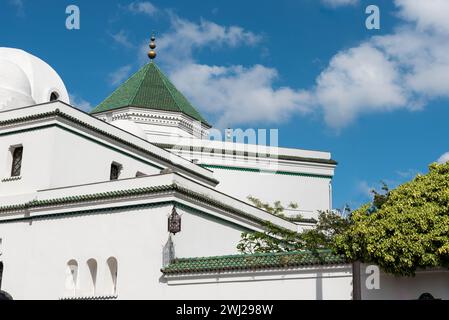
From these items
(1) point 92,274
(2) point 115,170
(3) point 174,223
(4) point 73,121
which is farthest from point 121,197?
(2) point 115,170

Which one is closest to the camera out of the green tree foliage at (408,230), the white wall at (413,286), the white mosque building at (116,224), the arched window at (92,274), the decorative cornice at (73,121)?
the green tree foliage at (408,230)

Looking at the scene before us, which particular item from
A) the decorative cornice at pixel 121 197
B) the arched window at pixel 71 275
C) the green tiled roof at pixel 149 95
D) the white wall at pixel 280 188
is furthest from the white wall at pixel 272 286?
the green tiled roof at pixel 149 95

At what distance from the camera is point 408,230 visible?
13.2 m

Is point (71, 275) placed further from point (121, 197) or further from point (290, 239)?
point (290, 239)

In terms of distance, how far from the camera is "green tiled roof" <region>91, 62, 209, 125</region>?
3228 cm

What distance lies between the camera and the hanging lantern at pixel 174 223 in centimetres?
1777

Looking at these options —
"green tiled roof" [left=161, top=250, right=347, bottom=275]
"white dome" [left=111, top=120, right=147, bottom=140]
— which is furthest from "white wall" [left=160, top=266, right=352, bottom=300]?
"white dome" [left=111, top=120, right=147, bottom=140]

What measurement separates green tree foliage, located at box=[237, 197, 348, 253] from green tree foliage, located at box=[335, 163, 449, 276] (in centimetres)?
168

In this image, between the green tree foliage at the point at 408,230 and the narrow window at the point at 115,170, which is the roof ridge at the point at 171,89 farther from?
the green tree foliage at the point at 408,230

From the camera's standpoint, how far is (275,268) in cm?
1594

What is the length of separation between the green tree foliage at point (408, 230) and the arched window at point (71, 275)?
8455 mm

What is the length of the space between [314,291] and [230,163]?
53.6ft

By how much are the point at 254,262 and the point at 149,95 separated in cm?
1819
